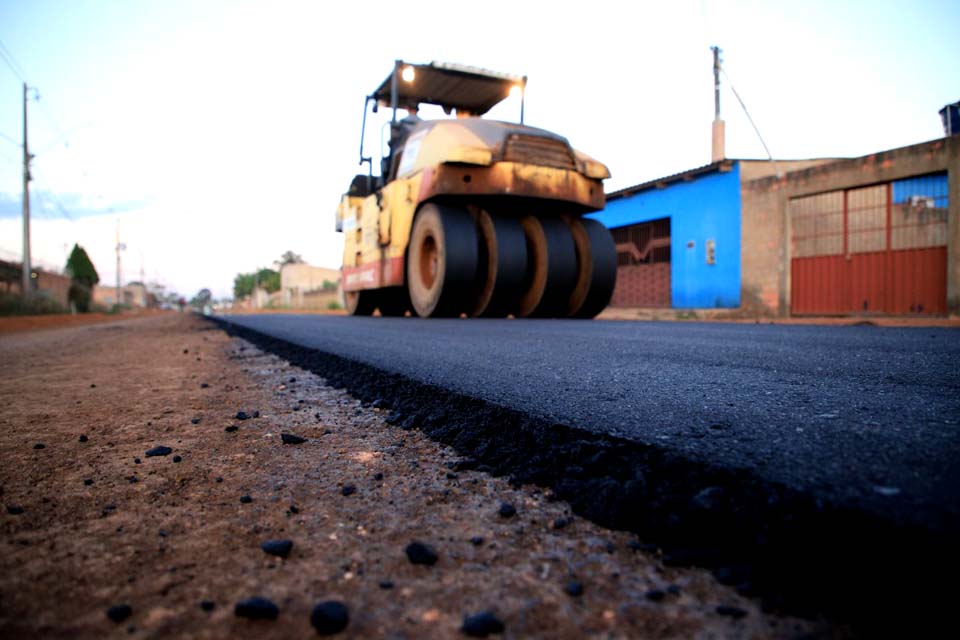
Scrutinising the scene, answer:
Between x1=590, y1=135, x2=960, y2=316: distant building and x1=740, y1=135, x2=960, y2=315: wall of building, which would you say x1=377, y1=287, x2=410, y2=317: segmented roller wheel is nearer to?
x1=590, y1=135, x2=960, y2=316: distant building

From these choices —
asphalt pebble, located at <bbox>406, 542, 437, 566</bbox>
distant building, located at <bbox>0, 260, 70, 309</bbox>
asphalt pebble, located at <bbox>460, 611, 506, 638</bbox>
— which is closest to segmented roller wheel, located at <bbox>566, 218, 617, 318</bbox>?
asphalt pebble, located at <bbox>406, 542, 437, 566</bbox>

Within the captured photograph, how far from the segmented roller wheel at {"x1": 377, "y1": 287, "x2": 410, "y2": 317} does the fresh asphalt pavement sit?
6.77 m

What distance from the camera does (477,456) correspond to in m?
1.38

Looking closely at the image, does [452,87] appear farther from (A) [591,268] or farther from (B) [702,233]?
(B) [702,233]

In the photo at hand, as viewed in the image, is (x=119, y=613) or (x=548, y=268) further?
(x=548, y=268)

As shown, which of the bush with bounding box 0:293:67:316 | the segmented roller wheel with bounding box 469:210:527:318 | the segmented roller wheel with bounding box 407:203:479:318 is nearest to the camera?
the segmented roller wheel with bounding box 407:203:479:318

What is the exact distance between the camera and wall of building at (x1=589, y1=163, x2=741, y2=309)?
13.0 metres

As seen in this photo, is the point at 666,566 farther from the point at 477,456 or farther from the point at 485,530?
the point at 477,456

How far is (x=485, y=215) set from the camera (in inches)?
298

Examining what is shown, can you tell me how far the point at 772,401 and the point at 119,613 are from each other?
1.42m

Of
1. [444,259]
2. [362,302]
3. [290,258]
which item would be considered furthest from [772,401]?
[290,258]

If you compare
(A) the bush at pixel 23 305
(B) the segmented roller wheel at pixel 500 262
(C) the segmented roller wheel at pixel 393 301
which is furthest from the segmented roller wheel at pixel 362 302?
(A) the bush at pixel 23 305

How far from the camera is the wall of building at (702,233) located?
13031 mm

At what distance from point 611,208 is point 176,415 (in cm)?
1611
